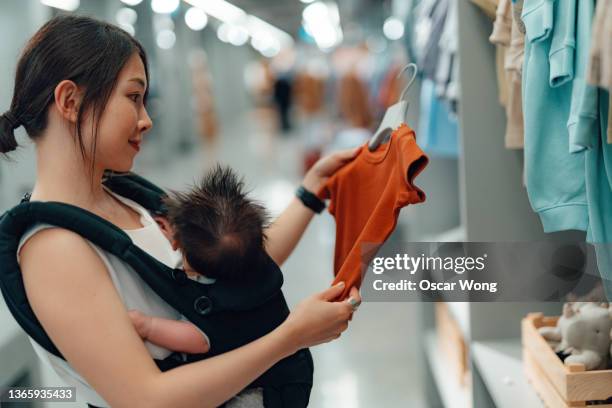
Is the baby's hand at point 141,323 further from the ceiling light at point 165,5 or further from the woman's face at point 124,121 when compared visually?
the ceiling light at point 165,5

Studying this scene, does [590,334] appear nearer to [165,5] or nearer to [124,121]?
[124,121]

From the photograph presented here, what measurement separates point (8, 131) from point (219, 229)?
433 millimetres

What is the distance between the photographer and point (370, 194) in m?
1.40

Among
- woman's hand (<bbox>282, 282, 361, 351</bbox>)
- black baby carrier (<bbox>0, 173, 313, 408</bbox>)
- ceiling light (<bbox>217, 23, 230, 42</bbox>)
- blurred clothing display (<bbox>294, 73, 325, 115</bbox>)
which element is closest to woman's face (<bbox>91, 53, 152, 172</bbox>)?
black baby carrier (<bbox>0, 173, 313, 408</bbox>)

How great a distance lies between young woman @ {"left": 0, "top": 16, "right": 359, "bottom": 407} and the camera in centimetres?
107

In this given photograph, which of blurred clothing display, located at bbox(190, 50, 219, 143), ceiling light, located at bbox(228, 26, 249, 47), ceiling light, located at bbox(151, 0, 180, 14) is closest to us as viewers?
ceiling light, located at bbox(151, 0, 180, 14)

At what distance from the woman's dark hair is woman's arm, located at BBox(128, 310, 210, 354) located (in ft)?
1.03

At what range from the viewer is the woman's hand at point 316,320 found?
113cm

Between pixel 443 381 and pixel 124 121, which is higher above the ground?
pixel 124 121

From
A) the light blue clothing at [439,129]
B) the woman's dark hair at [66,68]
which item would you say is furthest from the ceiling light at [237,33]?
the woman's dark hair at [66,68]

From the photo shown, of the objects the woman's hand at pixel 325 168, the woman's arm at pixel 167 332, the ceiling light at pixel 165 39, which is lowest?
the woman's arm at pixel 167 332

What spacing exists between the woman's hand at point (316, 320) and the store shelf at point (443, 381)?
0.99 m

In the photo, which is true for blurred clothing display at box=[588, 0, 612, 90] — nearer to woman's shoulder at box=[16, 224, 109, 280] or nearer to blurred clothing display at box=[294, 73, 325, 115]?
woman's shoulder at box=[16, 224, 109, 280]

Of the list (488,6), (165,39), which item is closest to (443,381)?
(488,6)
